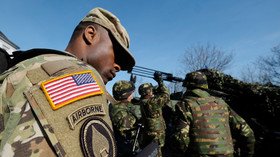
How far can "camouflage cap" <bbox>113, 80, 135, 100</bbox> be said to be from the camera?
5695 mm

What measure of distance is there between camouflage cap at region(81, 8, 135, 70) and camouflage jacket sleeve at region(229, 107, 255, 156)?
366 cm

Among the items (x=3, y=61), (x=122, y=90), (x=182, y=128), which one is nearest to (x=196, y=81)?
(x=182, y=128)

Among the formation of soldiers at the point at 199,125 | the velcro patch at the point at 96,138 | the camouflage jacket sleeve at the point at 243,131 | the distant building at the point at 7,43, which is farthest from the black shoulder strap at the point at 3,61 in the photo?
the distant building at the point at 7,43

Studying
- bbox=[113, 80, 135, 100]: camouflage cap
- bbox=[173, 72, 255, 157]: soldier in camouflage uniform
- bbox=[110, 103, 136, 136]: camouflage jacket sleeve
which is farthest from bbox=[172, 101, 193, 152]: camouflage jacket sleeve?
bbox=[113, 80, 135, 100]: camouflage cap

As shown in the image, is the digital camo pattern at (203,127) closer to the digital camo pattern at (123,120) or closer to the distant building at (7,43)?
the digital camo pattern at (123,120)

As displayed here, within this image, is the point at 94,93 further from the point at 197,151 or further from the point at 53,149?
the point at 197,151

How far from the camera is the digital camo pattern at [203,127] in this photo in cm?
461

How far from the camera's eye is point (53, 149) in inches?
36.2

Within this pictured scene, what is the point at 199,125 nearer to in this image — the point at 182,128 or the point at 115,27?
the point at 182,128

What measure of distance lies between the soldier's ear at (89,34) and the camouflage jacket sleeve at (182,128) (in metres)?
3.41

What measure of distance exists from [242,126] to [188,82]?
110 cm

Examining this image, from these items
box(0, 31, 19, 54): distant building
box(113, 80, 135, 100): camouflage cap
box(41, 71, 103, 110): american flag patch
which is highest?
box(0, 31, 19, 54): distant building

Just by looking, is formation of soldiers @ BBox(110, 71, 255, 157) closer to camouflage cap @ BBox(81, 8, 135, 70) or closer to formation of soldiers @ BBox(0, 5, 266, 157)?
camouflage cap @ BBox(81, 8, 135, 70)

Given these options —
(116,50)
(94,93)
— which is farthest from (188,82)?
(94,93)
